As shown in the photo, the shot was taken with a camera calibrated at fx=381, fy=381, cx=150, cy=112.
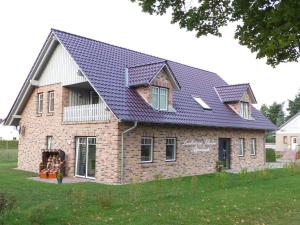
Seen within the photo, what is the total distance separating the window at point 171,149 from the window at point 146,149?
4.48 feet

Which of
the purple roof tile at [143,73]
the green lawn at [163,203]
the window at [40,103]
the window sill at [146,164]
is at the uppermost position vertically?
the purple roof tile at [143,73]

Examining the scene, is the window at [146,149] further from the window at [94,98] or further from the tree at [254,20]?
the tree at [254,20]

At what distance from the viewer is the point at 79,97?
2211 centimetres

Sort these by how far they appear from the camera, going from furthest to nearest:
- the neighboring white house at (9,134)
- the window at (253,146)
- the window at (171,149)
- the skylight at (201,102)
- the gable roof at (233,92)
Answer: the neighboring white house at (9,134), the window at (253,146), the gable roof at (233,92), the skylight at (201,102), the window at (171,149)

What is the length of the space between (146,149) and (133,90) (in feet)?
10.8

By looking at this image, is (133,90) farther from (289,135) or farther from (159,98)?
(289,135)

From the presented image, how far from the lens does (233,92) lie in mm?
28000

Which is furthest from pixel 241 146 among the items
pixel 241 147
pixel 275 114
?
pixel 275 114

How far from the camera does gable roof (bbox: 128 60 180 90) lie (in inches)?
782

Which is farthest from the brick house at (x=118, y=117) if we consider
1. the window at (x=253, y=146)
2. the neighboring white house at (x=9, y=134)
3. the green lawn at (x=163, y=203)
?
the neighboring white house at (x=9, y=134)

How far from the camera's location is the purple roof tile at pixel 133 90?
730 inches

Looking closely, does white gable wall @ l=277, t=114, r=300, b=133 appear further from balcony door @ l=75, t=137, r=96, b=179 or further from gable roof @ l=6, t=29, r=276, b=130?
balcony door @ l=75, t=137, r=96, b=179

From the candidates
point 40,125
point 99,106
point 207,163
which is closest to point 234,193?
point 99,106

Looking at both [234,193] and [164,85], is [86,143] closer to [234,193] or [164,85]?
[164,85]
